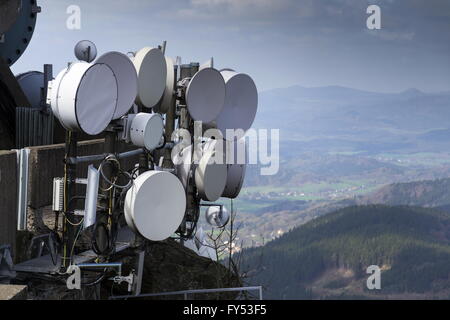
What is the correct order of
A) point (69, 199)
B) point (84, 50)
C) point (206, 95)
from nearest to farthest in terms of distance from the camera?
point (69, 199), point (84, 50), point (206, 95)

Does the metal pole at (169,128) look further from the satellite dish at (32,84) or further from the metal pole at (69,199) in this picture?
the satellite dish at (32,84)

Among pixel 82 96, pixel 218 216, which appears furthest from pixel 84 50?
pixel 218 216

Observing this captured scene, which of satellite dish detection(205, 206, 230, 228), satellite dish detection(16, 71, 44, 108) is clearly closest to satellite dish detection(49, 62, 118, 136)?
satellite dish detection(205, 206, 230, 228)

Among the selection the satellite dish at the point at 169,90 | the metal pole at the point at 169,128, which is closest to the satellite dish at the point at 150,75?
the satellite dish at the point at 169,90

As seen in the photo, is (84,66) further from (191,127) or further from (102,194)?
(191,127)

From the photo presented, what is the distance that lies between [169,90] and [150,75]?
1.14 meters

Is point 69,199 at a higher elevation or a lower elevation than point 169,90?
lower

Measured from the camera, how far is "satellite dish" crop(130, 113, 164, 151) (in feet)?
40.8

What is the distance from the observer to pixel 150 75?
45.9 feet

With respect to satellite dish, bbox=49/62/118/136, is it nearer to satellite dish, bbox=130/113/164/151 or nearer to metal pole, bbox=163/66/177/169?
satellite dish, bbox=130/113/164/151

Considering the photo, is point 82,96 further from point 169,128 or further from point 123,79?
point 169,128

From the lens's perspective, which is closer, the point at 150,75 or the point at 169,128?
the point at 150,75

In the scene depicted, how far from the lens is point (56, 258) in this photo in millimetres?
11992

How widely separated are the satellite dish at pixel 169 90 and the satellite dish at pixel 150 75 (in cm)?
56
